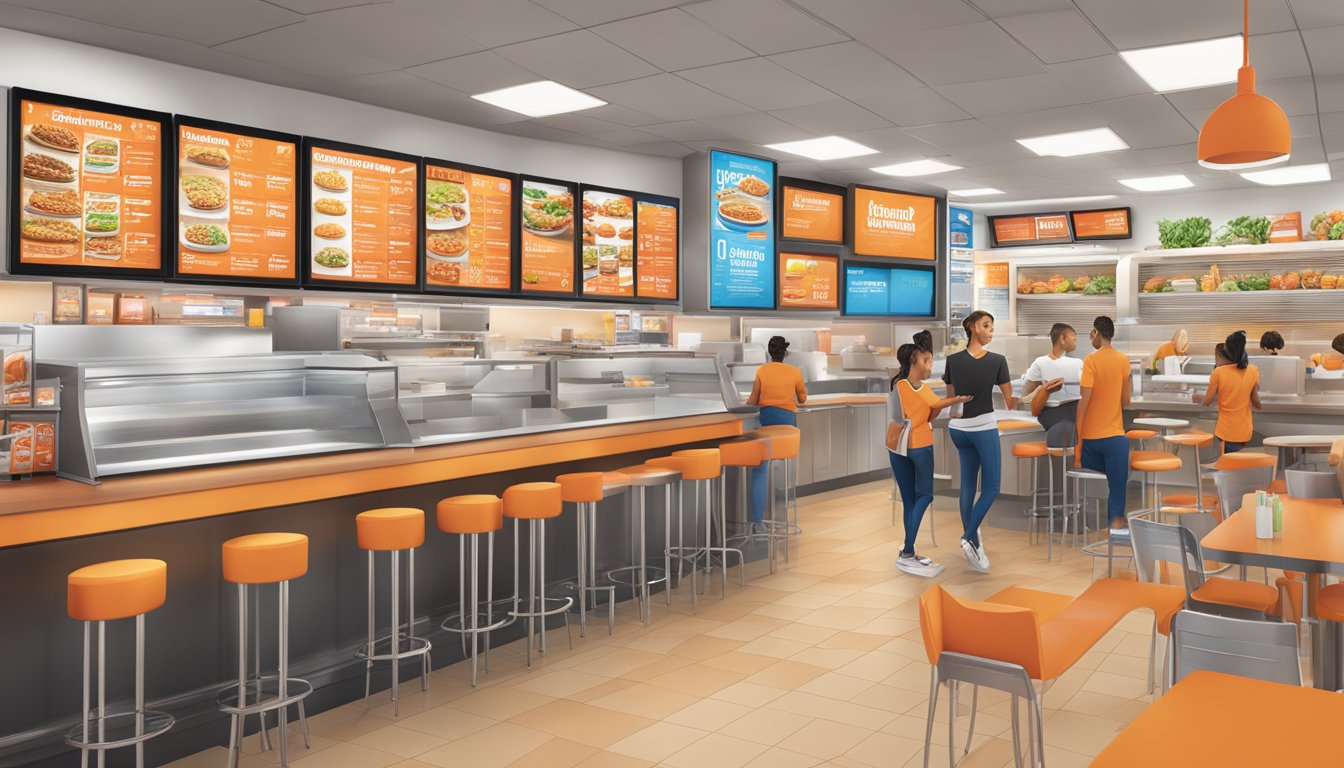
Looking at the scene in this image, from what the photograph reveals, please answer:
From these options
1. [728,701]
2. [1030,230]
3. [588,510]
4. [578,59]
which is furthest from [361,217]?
[1030,230]

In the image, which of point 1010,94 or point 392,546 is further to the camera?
point 1010,94

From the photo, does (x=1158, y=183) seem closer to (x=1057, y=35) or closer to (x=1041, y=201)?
(x=1041, y=201)

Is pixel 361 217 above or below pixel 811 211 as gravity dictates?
below

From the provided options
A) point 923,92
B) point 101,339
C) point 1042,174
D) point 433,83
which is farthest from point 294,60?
point 1042,174

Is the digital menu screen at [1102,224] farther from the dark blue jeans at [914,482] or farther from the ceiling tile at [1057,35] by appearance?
the dark blue jeans at [914,482]

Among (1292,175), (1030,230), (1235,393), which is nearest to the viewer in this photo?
(1235,393)

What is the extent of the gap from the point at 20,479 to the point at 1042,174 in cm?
894

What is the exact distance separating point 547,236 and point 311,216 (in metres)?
1.97

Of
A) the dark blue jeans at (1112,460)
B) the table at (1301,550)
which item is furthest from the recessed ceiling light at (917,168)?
the table at (1301,550)

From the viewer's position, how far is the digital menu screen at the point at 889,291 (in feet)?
34.1

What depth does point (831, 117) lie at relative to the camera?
23.2 feet

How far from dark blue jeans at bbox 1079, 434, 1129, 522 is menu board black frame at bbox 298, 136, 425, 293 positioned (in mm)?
4730

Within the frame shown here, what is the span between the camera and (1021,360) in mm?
10180

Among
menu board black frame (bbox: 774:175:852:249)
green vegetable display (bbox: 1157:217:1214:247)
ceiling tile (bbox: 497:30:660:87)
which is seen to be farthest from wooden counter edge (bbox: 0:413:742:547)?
green vegetable display (bbox: 1157:217:1214:247)
